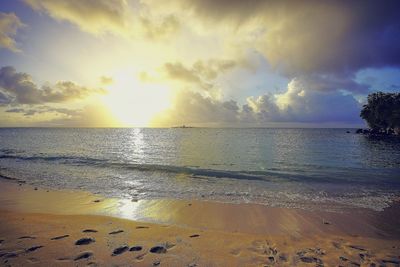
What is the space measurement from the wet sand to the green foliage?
11425 centimetres

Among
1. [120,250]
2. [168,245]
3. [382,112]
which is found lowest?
[168,245]

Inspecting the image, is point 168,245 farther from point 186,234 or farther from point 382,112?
point 382,112

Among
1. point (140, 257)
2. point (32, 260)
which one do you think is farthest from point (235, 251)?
point (32, 260)

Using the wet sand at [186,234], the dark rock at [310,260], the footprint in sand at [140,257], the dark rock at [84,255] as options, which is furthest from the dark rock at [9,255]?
the dark rock at [310,260]

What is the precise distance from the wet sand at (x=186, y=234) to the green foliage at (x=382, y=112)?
114249 millimetres

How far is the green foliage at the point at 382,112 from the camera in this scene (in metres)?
99.6

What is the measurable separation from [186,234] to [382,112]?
12669 centimetres

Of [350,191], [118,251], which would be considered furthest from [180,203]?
[350,191]

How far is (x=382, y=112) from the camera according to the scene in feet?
342

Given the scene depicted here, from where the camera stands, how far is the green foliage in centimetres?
9962

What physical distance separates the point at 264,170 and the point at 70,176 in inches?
706

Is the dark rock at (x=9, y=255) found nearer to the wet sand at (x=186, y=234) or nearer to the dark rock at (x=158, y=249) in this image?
the wet sand at (x=186, y=234)

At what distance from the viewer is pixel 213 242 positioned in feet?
25.1

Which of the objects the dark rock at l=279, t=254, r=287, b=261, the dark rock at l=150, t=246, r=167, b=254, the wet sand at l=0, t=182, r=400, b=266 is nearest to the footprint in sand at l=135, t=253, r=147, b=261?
the wet sand at l=0, t=182, r=400, b=266
